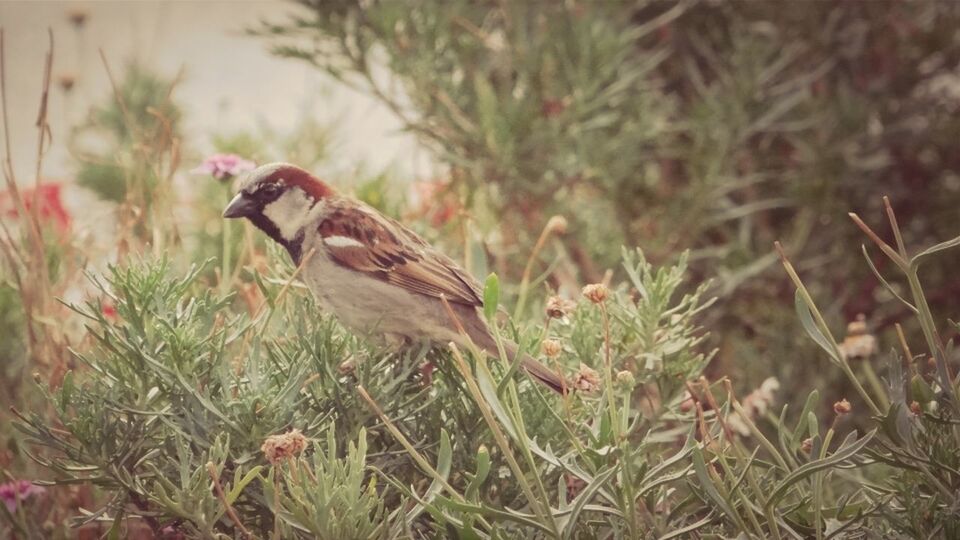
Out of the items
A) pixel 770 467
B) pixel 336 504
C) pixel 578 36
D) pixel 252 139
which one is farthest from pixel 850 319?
pixel 336 504

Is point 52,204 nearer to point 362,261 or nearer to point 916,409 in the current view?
point 362,261

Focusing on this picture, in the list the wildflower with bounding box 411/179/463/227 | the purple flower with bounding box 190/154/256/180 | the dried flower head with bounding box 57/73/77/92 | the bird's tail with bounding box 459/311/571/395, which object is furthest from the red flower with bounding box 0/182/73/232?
the bird's tail with bounding box 459/311/571/395

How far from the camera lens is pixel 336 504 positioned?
730 mm

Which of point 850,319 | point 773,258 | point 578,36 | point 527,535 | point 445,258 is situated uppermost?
point 578,36

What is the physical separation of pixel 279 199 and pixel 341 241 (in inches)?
3.0

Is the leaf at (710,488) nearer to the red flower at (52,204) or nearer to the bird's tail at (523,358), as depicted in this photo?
the bird's tail at (523,358)

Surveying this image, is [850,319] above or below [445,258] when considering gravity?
below

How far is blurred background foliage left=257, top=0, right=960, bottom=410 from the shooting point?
5.54ft

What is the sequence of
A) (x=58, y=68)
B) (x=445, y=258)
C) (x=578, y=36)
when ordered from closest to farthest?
(x=445, y=258) < (x=578, y=36) < (x=58, y=68)

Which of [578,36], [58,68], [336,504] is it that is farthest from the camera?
[58,68]

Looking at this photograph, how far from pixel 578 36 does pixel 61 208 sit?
823 millimetres

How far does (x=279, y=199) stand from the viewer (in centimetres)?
105

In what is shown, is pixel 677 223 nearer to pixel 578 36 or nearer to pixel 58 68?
pixel 578 36

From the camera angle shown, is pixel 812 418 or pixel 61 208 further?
pixel 61 208
